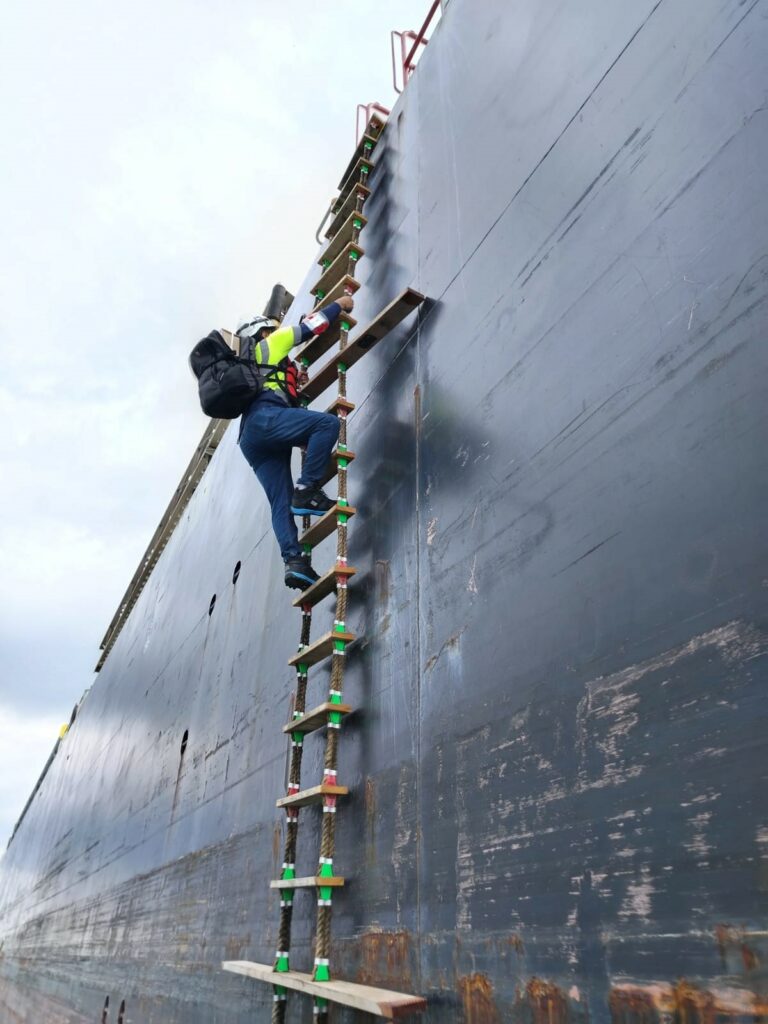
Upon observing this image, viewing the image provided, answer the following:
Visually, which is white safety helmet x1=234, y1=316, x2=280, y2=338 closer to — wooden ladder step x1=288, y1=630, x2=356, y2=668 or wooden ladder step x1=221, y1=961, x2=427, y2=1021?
wooden ladder step x1=288, y1=630, x2=356, y2=668

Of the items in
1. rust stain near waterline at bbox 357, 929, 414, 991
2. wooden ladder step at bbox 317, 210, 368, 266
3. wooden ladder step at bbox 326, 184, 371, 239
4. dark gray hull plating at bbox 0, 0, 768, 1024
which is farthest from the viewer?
wooden ladder step at bbox 326, 184, 371, 239

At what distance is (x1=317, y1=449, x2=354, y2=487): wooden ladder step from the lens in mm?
3619

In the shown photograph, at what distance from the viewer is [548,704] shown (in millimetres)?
2023

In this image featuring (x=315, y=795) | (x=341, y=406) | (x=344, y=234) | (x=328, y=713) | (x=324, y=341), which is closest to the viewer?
(x=315, y=795)

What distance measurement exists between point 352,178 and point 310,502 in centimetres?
259

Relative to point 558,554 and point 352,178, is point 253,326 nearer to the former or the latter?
point 352,178

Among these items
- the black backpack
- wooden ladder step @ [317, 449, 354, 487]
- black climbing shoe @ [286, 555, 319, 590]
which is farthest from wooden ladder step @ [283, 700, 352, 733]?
the black backpack

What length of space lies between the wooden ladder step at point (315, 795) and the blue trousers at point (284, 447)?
3.68ft

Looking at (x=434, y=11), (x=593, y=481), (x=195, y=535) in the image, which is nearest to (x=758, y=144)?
(x=593, y=481)

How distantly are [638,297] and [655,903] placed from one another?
1.50m

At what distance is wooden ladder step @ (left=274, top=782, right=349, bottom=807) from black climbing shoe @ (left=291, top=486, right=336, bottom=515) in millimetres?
1299

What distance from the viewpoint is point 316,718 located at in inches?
123

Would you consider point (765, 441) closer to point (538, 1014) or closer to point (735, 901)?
point (735, 901)

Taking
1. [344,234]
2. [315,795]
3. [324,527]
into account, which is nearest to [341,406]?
[324,527]
